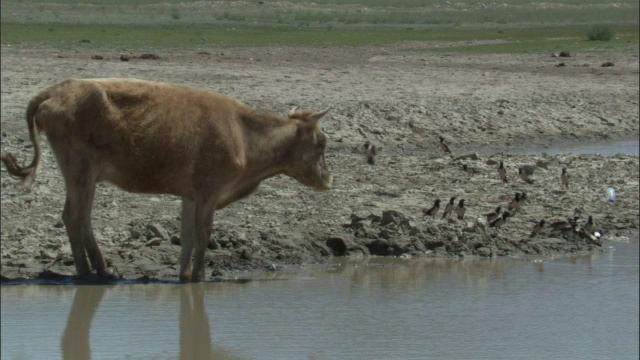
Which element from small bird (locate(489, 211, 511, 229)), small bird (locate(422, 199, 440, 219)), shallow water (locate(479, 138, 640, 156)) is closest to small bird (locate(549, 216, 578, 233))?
small bird (locate(489, 211, 511, 229))

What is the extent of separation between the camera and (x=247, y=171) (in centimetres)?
1106

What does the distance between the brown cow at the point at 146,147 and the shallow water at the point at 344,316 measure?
538 millimetres

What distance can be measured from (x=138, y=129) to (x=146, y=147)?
0.14 m

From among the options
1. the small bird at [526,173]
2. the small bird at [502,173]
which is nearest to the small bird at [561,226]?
the small bird at [502,173]

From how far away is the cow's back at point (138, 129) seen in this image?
1015 cm

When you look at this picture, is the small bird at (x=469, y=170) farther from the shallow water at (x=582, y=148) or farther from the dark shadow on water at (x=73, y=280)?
the dark shadow on water at (x=73, y=280)

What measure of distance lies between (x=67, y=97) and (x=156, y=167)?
0.81 meters

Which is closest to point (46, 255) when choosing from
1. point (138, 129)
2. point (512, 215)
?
point (138, 129)

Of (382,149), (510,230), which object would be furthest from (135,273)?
(382,149)

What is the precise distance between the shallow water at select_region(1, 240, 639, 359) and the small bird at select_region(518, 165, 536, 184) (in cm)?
425

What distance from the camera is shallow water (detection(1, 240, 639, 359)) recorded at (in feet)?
29.4

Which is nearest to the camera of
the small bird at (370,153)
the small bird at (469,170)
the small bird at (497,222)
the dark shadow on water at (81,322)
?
the dark shadow on water at (81,322)

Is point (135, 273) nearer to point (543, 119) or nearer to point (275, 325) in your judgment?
point (275, 325)

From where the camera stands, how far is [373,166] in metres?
16.7
